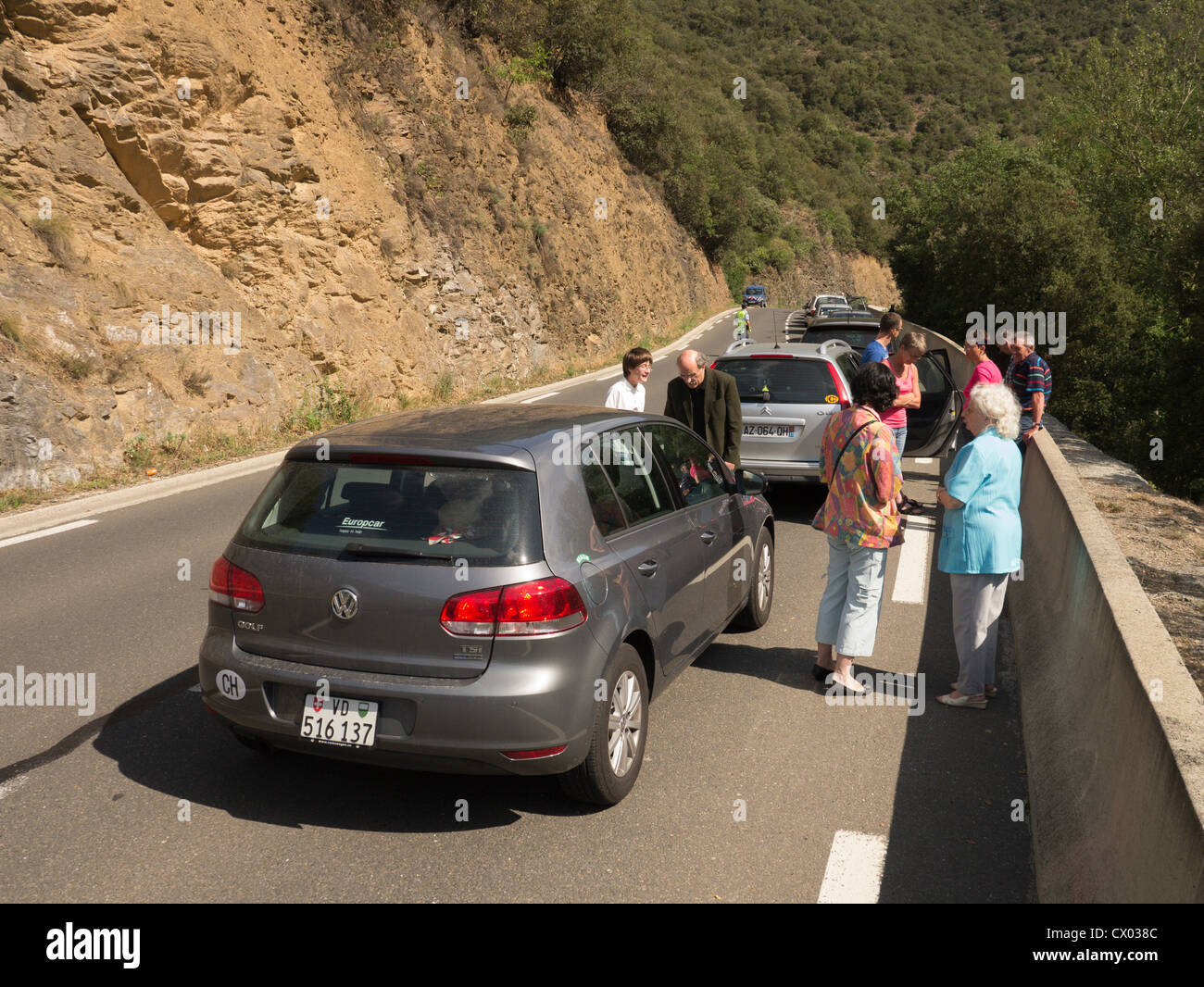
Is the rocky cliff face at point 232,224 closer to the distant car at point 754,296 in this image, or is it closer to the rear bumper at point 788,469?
the rear bumper at point 788,469

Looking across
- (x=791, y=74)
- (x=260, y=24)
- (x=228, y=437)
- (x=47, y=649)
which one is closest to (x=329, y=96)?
(x=260, y=24)

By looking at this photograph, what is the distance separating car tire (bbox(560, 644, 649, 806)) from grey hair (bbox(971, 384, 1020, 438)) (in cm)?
235

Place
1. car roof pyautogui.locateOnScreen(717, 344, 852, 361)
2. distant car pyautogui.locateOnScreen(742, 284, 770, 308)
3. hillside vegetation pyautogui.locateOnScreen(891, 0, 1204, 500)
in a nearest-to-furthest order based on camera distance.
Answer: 1. car roof pyautogui.locateOnScreen(717, 344, 852, 361)
2. hillside vegetation pyautogui.locateOnScreen(891, 0, 1204, 500)
3. distant car pyautogui.locateOnScreen(742, 284, 770, 308)

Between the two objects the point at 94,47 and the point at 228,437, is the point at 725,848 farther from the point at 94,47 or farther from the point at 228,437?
the point at 94,47

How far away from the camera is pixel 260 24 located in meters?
19.0

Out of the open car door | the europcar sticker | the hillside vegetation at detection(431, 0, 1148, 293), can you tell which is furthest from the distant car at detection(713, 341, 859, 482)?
the hillside vegetation at detection(431, 0, 1148, 293)

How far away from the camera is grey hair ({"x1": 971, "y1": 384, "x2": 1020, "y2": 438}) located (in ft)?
17.2

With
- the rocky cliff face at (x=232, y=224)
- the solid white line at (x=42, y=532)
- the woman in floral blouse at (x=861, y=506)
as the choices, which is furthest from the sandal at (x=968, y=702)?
the rocky cliff face at (x=232, y=224)

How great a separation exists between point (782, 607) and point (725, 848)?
3522 millimetres

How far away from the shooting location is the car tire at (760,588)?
6.48 m

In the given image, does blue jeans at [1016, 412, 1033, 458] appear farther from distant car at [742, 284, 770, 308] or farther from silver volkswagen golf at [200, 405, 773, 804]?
distant car at [742, 284, 770, 308]

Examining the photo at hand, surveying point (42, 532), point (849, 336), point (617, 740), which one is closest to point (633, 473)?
point (617, 740)

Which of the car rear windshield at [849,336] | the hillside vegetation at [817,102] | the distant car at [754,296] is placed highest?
the hillside vegetation at [817,102]

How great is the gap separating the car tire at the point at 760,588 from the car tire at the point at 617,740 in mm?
2100
